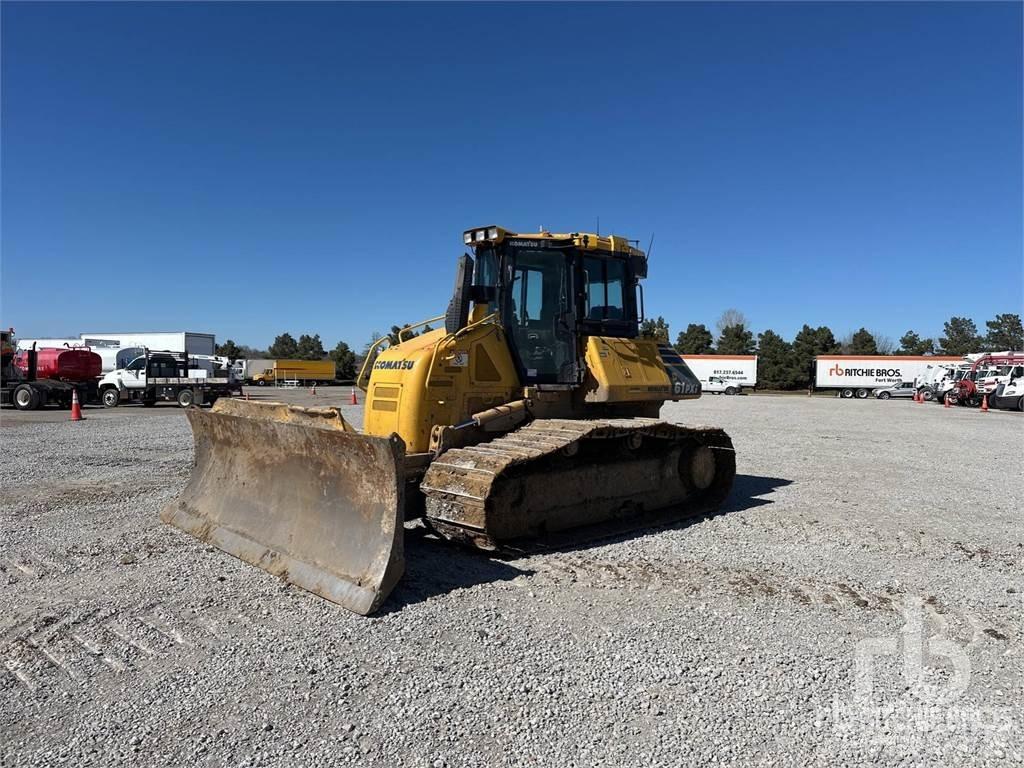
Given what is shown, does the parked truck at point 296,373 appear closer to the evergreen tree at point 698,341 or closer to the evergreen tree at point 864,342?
the evergreen tree at point 698,341

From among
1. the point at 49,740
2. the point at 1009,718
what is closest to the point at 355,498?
the point at 49,740

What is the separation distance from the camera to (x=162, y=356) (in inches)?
1049

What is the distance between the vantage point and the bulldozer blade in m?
4.61

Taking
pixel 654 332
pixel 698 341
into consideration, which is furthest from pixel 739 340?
pixel 654 332

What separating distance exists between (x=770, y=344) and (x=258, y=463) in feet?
195

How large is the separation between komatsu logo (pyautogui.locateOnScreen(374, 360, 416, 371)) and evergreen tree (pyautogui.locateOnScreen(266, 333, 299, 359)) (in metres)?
86.3

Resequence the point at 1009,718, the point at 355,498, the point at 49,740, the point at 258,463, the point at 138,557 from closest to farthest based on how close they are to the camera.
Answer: the point at 49,740, the point at 1009,718, the point at 355,498, the point at 138,557, the point at 258,463

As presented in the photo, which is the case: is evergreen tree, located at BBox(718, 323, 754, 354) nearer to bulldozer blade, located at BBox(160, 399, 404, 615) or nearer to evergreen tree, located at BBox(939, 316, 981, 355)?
evergreen tree, located at BBox(939, 316, 981, 355)

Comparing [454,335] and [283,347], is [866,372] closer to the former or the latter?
[454,335]

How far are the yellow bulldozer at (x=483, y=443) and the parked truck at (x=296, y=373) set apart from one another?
53211 millimetres

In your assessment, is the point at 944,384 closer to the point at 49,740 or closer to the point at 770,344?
the point at 770,344

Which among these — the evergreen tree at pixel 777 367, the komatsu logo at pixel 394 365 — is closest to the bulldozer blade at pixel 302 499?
the komatsu logo at pixel 394 365

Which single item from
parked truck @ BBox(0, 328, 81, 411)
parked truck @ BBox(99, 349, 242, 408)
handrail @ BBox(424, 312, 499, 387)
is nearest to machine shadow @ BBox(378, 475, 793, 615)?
handrail @ BBox(424, 312, 499, 387)

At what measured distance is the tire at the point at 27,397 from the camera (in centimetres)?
2362
